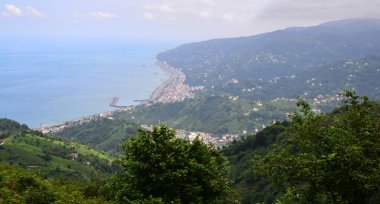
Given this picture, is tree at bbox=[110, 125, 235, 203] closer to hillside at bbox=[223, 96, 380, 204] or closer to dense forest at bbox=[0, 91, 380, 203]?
dense forest at bbox=[0, 91, 380, 203]

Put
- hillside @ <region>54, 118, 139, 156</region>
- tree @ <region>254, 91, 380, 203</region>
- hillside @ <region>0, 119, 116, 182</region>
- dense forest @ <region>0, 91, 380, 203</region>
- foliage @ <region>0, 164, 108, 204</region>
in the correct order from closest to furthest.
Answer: tree @ <region>254, 91, 380, 203</region> → dense forest @ <region>0, 91, 380, 203</region> → foliage @ <region>0, 164, 108, 204</region> → hillside @ <region>0, 119, 116, 182</region> → hillside @ <region>54, 118, 139, 156</region>

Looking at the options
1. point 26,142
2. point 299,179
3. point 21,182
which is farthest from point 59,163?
point 299,179

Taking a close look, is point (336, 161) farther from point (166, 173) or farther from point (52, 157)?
point (52, 157)

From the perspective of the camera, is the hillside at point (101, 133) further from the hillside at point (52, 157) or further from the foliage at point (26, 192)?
the foliage at point (26, 192)

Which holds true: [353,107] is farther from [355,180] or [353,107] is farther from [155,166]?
[155,166]

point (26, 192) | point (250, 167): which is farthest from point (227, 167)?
point (250, 167)

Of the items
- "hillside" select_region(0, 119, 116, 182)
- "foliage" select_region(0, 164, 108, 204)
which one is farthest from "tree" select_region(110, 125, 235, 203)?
"hillside" select_region(0, 119, 116, 182)
